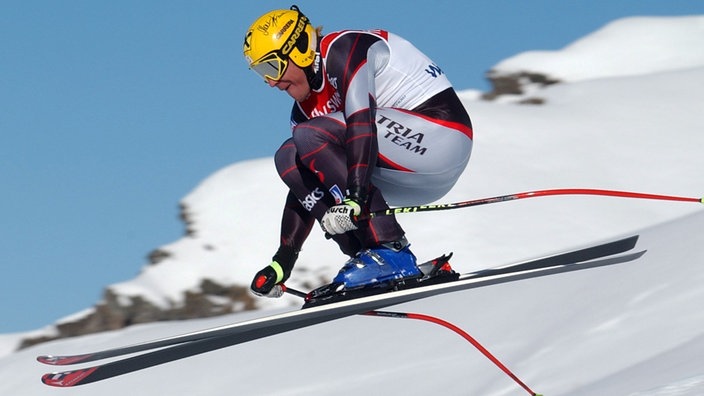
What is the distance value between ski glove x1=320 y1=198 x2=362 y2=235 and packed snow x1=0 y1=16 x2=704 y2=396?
4.46ft

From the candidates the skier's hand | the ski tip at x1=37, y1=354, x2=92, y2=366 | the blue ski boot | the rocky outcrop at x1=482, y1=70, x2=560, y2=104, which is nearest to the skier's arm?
the skier's hand

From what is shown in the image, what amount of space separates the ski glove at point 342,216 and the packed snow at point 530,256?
4.46ft

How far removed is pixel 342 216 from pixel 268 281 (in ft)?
2.67

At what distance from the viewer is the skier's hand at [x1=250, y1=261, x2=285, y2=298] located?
520 cm

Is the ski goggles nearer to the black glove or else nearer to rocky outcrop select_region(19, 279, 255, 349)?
the black glove

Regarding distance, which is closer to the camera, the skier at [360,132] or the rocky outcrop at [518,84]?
the skier at [360,132]

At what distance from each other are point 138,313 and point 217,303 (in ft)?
3.29

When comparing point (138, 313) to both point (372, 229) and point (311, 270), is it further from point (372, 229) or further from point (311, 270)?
point (372, 229)

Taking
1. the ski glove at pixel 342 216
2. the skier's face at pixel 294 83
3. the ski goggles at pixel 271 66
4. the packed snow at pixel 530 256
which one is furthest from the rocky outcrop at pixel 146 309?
the ski glove at pixel 342 216

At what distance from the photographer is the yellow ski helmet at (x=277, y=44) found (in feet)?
15.5

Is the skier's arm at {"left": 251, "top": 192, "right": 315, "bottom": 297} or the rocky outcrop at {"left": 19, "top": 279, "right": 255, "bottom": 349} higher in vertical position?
the rocky outcrop at {"left": 19, "top": 279, "right": 255, "bottom": 349}

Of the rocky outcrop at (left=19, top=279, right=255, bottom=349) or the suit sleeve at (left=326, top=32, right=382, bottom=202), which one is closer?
the suit sleeve at (left=326, top=32, right=382, bottom=202)

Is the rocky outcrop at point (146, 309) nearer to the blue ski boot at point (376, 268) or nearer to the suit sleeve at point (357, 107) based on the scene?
the blue ski boot at point (376, 268)

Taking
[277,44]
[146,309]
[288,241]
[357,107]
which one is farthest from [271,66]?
[146,309]
